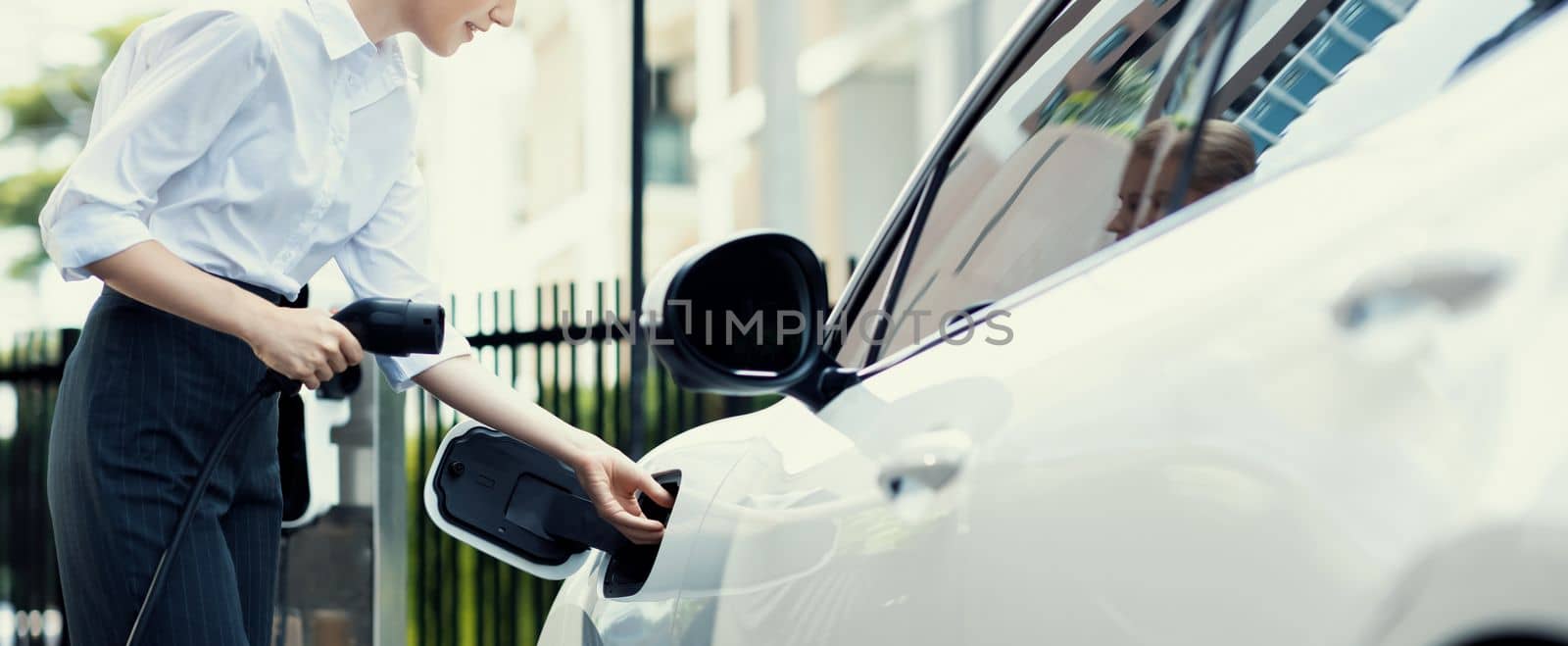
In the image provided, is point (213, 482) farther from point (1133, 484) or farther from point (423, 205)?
point (1133, 484)

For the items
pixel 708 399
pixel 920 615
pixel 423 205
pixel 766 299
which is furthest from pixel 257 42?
pixel 708 399

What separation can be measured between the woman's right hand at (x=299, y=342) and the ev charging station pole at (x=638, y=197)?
2469 millimetres

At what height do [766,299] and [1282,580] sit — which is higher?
[766,299]

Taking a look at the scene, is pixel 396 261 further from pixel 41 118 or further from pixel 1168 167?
pixel 41 118

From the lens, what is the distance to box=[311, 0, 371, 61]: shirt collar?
2250mm

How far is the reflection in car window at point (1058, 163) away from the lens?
1.67 metres

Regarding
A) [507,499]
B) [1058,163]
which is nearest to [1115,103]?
[1058,163]

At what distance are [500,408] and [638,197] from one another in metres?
2.46

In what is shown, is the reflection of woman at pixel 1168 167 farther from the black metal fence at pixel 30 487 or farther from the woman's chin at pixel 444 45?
the black metal fence at pixel 30 487

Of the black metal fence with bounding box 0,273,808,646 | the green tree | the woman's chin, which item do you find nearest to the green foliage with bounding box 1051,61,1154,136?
the woman's chin

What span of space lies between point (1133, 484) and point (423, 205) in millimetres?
1603

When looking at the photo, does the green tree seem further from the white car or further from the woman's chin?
the white car

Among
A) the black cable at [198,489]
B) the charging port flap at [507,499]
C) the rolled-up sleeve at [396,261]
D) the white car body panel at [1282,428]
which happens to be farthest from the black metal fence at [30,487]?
the white car body panel at [1282,428]

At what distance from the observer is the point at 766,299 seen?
6.23 ft
